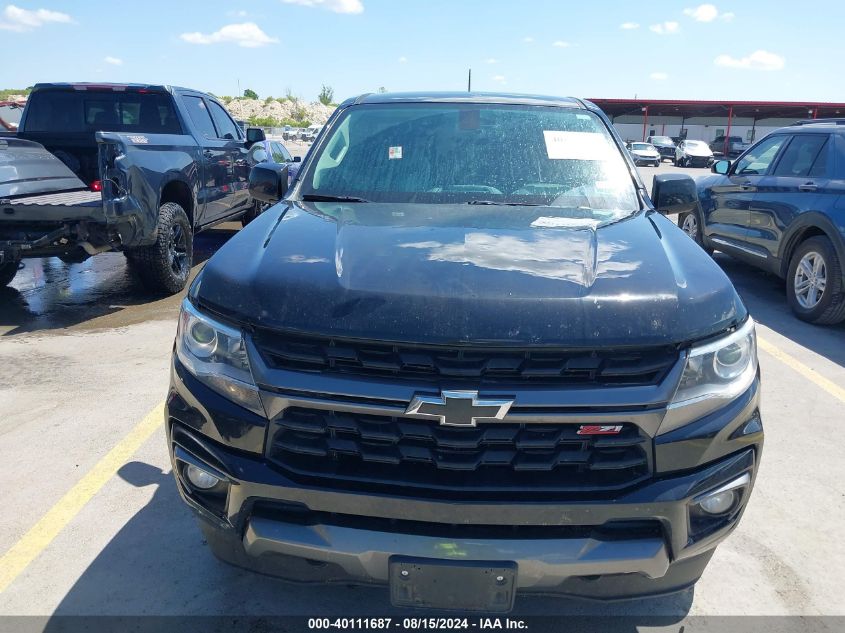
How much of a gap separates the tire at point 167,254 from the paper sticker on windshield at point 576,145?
4.28 m

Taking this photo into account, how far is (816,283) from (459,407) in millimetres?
5626

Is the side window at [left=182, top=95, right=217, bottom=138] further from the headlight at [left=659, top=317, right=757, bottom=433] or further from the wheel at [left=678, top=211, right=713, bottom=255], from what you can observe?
the headlight at [left=659, top=317, right=757, bottom=433]

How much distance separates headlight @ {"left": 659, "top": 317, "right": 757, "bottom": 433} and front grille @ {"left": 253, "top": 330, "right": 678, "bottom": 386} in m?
0.08

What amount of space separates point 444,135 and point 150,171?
376cm

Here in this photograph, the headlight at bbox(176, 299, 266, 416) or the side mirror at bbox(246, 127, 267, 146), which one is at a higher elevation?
the side mirror at bbox(246, 127, 267, 146)

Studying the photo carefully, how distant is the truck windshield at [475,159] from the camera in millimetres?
3105

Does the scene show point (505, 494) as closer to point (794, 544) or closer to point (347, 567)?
point (347, 567)

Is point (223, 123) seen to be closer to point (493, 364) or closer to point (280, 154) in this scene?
point (280, 154)

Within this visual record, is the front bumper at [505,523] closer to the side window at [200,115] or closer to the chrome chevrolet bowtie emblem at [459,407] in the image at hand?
the chrome chevrolet bowtie emblem at [459,407]

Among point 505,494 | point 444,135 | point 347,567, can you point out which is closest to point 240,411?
point 347,567

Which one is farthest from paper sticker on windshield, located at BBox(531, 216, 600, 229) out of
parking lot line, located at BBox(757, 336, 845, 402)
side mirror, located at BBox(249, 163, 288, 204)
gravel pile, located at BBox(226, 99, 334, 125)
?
gravel pile, located at BBox(226, 99, 334, 125)

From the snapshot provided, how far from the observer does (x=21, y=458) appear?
3.60 meters

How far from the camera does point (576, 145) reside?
3.40m

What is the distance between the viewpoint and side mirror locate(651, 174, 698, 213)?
3.47 meters
